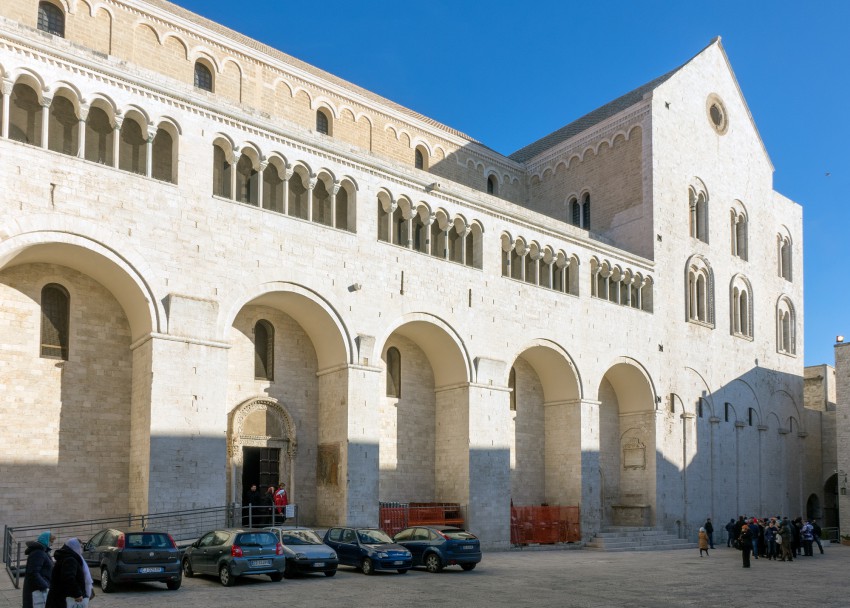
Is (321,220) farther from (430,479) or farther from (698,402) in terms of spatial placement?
(698,402)

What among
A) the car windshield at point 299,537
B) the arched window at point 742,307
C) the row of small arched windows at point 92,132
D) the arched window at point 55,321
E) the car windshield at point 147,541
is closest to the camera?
the car windshield at point 147,541

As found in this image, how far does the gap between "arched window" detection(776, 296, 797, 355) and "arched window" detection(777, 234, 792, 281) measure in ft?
4.40

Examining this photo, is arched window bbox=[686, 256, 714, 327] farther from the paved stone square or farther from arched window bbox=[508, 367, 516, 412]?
the paved stone square

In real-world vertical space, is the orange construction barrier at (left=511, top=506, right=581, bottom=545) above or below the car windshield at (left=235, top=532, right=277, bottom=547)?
below

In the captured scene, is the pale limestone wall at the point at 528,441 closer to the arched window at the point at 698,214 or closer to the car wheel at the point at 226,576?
the arched window at the point at 698,214

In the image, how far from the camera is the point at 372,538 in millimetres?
18781

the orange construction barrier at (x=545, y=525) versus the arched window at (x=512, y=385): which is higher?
the arched window at (x=512, y=385)

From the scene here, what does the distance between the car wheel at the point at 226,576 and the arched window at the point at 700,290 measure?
24551 millimetres

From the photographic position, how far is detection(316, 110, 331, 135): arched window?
102 ft

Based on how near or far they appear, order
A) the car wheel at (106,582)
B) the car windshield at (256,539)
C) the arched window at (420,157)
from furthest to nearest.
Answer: the arched window at (420,157) → the car windshield at (256,539) → the car wheel at (106,582)

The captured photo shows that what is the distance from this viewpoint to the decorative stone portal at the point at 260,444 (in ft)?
73.4

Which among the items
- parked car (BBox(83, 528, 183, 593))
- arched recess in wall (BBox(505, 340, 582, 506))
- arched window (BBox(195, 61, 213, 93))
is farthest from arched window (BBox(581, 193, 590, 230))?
parked car (BBox(83, 528, 183, 593))

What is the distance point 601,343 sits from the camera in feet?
102

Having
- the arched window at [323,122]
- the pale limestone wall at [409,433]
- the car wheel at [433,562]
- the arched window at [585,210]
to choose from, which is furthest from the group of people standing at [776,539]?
the arched window at [323,122]
